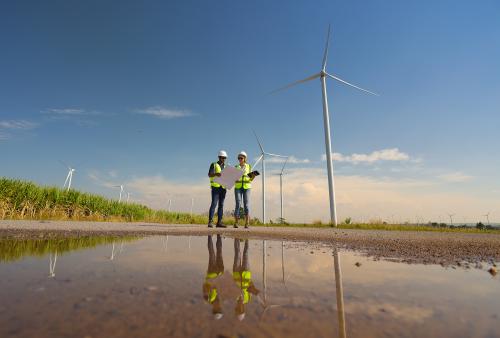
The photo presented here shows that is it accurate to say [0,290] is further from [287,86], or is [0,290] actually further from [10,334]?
[287,86]

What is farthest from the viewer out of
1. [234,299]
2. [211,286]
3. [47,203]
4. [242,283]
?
[47,203]

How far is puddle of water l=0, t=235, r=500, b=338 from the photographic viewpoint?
1259 mm

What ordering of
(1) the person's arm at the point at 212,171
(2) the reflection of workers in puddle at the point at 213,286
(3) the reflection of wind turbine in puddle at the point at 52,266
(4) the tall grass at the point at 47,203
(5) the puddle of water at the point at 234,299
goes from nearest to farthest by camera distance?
1. (5) the puddle of water at the point at 234,299
2. (2) the reflection of workers in puddle at the point at 213,286
3. (3) the reflection of wind turbine in puddle at the point at 52,266
4. (1) the person's arm at the point at 212,171
5. (4) the tall grass at the point at 47,203

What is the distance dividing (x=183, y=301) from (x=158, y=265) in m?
1.19

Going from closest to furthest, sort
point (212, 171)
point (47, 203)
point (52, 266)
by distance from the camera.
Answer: point (52, 266) → point (212, 171) → point (47, 203)

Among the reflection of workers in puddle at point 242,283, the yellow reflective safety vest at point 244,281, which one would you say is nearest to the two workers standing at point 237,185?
the reflection of workers in puddle at point 242,283

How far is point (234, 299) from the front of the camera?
170 centimetres

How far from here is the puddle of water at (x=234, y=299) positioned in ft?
4.13

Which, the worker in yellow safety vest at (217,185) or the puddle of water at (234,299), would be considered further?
the worker in yellow safety vest at (217,185)

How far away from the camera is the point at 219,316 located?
1.40 meters

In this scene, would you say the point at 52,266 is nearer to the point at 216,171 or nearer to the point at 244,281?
the point at 244,281

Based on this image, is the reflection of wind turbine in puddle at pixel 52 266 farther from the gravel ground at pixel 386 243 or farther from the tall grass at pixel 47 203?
the tall grass at pixel 47 203

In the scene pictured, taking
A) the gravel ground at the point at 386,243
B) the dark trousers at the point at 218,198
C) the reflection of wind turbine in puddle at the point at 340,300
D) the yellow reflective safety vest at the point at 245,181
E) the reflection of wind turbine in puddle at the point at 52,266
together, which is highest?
the yellow reflective safety vest at the point at 245,181

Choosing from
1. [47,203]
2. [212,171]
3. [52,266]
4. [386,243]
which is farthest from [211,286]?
[47,203]
